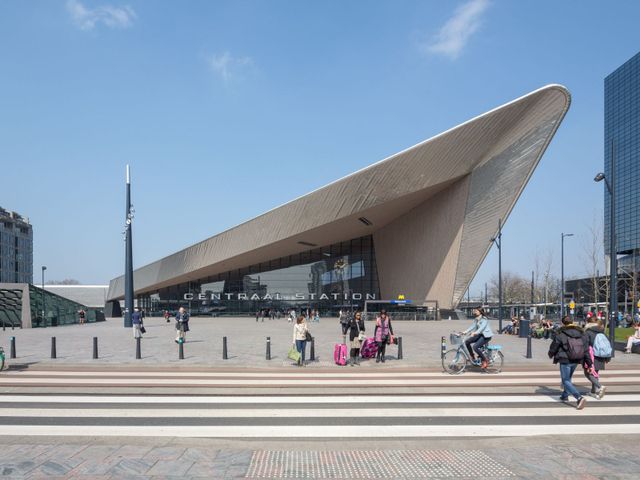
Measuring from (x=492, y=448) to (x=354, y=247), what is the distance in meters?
47.2

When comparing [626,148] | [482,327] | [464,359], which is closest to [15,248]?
[464,359]

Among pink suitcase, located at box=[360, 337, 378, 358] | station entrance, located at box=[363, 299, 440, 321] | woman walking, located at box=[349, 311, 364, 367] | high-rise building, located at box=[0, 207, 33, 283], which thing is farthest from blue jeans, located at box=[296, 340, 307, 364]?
high-rise building, located at box=[0, 207, 33, 283]

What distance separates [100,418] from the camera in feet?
23.4

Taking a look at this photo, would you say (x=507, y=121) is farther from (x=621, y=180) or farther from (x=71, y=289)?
(x=71, y=289)

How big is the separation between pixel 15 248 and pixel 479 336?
107m

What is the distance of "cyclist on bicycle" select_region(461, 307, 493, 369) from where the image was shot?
37.4ft

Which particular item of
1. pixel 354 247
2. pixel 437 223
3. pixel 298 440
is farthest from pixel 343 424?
pixel 354 247

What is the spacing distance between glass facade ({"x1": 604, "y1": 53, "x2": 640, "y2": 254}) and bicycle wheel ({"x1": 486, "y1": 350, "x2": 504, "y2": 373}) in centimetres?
7211

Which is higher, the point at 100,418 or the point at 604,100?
the point at 604,100

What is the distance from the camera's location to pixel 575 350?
7957 mm

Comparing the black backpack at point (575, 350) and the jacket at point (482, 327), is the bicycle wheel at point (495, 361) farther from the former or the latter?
the black backpack at point (575, 350)

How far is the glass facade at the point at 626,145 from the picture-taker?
74.7 metres

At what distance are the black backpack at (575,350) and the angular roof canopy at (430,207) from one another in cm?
2675

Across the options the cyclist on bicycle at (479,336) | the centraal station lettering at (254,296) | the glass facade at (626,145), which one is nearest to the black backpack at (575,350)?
the cyclist on bicycle at (479,336)
